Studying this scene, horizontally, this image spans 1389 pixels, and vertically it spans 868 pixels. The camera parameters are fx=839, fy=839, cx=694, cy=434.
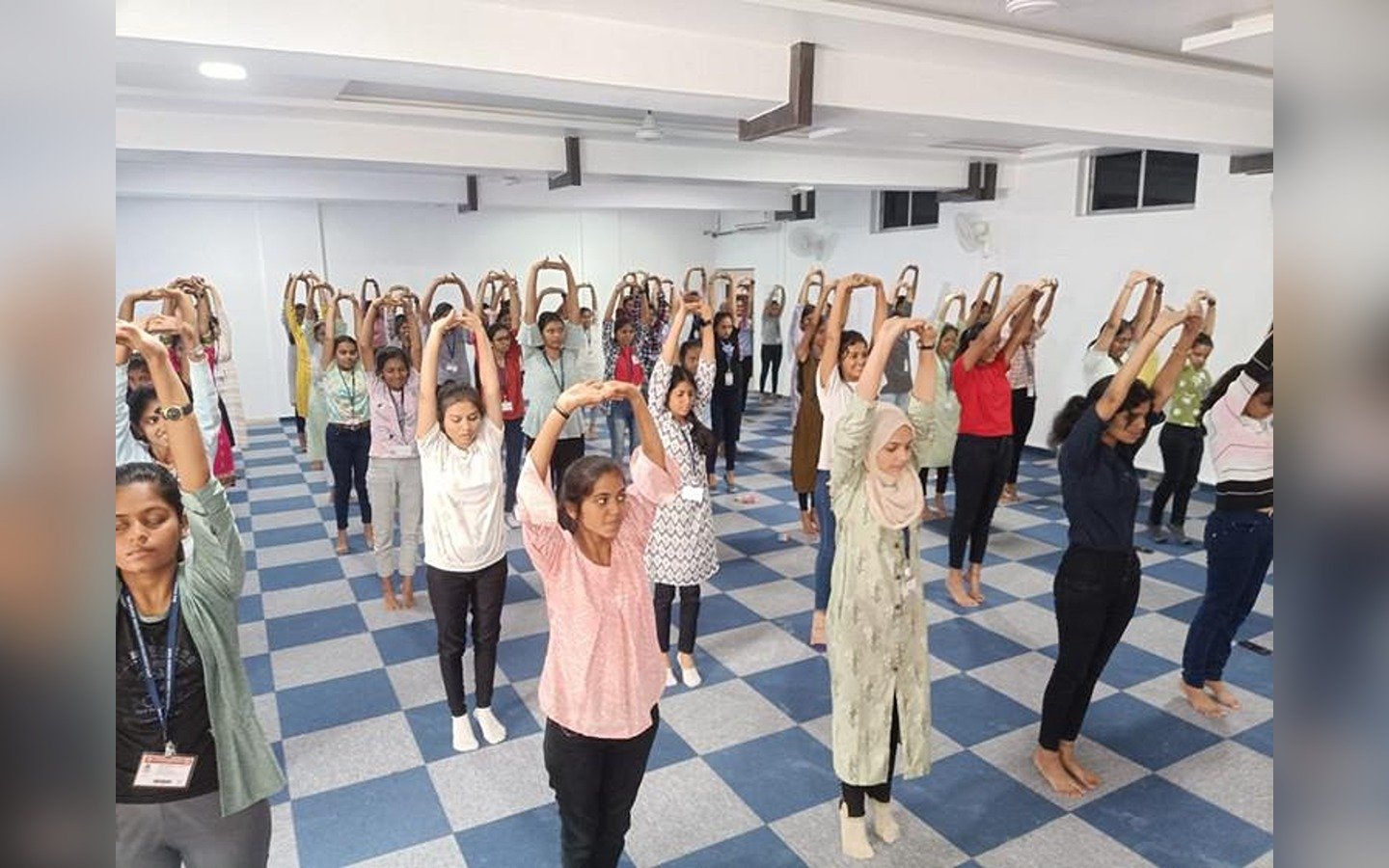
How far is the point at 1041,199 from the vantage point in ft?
28.8

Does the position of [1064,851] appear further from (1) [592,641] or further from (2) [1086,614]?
(1) [592,641]

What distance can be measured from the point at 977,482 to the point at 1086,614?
1.84 metres

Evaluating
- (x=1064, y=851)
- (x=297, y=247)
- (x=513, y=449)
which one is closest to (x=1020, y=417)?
(x=513, y=449)

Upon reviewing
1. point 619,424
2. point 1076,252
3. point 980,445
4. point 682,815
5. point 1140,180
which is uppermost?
point 1140,180

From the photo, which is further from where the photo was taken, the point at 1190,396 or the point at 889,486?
the point at 1190,396

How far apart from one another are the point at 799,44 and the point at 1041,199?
552cm

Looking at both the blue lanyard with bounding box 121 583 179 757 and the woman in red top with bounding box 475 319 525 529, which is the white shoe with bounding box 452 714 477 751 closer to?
the blue lanyard with bounding box 121 583 179 757

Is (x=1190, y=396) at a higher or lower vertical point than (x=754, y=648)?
higher

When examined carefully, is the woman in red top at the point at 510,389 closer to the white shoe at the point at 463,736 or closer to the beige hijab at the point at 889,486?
the white shoe at the point at 463,736

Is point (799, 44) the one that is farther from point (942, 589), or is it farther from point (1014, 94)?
point (942, 589)

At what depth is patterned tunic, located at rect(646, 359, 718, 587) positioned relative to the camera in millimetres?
3574

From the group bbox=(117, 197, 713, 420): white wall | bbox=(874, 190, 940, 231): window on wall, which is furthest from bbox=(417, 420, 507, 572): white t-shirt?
bbox=(874, 190, 940, 231): window on wall

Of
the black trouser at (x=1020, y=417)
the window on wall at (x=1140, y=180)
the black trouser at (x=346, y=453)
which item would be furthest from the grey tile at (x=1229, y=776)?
the window on wall at (x=1140, y=180)

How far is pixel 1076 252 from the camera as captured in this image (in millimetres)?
8453
